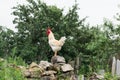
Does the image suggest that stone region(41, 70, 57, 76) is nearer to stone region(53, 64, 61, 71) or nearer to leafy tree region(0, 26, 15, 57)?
stone region(53, 64, 61, 71)

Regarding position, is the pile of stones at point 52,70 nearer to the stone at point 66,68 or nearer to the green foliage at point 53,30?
the stone at point 66,68

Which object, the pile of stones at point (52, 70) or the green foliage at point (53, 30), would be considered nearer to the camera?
the pile of stones at point (52, 70)

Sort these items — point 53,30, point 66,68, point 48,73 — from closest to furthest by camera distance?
point 48,73 → point 66,68 → point 53,30

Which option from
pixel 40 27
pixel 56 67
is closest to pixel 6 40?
pixel 40 27

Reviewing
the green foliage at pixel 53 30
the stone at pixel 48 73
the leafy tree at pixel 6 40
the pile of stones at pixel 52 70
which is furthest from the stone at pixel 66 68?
the leafy tree at pixel 6 40

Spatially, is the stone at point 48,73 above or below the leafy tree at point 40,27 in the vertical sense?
below

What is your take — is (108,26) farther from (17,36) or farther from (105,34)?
(17,36)

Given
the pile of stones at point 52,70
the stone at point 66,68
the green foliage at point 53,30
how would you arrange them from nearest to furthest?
the pile of stones at point 52,70
the stone at point 66,68
the green foliage at point 53,30

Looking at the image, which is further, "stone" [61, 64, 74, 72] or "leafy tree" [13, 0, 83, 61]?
"leafy tree" [13, 0, 83, 61]

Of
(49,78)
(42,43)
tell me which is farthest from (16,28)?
(49,78)

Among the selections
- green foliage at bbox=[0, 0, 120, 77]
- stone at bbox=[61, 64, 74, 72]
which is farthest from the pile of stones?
green foliage at bbox=[0, 0, 120, 77]

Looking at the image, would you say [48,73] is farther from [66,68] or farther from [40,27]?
[40,27]

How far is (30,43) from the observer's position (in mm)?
14688

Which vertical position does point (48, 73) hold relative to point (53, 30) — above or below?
→ below
